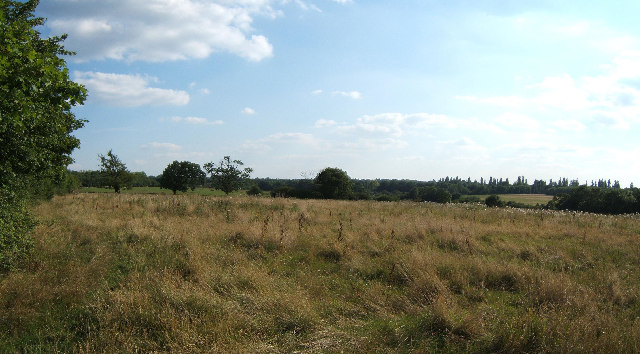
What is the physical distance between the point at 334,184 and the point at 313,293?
5677 centimetres

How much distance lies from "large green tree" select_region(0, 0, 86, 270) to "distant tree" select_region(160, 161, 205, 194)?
5841 centimetres

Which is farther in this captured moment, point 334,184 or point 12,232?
point 334,184

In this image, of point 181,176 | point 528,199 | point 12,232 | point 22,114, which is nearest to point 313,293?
point 22,114

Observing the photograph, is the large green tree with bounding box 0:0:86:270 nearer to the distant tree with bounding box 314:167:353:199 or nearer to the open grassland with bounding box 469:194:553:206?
the open grassland with bounding box 469:194:553:206

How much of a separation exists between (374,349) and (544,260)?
6013 millimetres

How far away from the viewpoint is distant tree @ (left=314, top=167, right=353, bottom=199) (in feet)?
204

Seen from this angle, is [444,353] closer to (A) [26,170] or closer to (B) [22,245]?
(B) [22,245]

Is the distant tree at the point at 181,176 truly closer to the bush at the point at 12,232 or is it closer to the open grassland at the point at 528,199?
the open grassland at the point at 528,199

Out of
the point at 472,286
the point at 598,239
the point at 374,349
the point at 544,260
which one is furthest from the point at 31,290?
the point at 598,239

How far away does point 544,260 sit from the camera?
7.91 m

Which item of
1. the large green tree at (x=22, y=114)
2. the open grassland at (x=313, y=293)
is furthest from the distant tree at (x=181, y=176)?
the large green tree at (x=22, y=114)

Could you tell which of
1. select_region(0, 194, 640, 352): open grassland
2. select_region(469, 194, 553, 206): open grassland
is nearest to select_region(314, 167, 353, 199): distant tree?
select_region(469, 194, 553, 206): open grassland

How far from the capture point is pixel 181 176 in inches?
2569

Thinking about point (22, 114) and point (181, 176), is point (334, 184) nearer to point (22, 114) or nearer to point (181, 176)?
point (181, 176)
